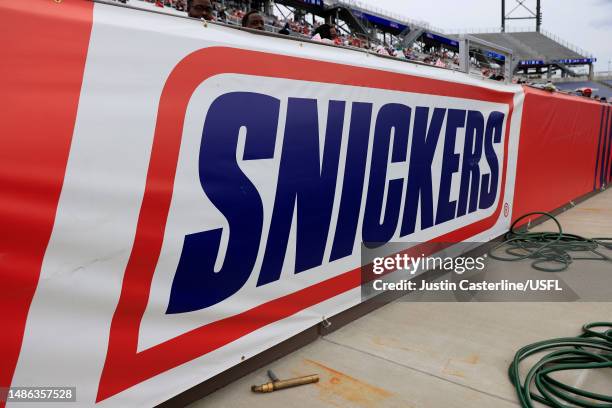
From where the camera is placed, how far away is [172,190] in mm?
1793

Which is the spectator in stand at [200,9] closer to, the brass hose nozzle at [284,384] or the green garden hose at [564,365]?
the brass hose nozzle at [284,384]

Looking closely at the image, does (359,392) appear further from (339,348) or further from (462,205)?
(462,205)

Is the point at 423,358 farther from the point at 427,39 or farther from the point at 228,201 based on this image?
the point at 427,39

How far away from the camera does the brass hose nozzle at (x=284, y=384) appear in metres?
1.97

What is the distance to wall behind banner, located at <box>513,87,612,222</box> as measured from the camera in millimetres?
4738

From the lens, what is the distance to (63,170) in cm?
148

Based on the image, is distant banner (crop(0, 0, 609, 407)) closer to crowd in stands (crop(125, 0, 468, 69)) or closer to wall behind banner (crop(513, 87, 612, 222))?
crowd in stands (crop(125, 0, 468, 69))

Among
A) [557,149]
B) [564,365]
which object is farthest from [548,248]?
[564,365]

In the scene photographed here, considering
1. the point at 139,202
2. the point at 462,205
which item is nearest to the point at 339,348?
the point at 139,202

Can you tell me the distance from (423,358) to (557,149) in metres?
4.23

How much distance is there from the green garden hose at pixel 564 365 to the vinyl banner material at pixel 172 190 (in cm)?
100

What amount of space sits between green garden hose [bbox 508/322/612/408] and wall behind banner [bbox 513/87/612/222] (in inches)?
98.1

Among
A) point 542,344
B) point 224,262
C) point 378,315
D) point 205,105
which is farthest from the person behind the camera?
point 378,315

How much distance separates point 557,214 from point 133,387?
5.60 metres
